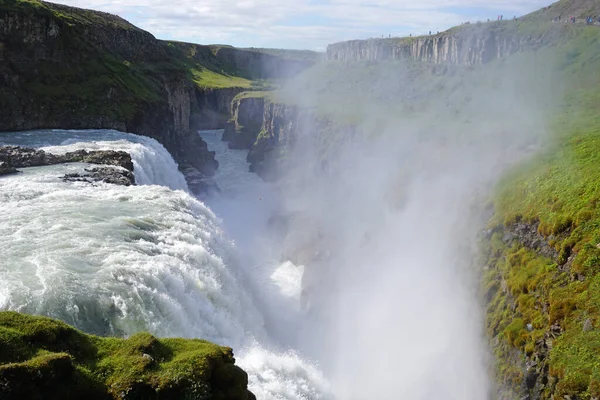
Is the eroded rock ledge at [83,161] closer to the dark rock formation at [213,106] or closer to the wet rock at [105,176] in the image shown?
the wet rock at [105,176]

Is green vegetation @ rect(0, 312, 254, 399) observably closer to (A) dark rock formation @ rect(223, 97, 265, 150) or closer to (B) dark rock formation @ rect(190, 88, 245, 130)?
(A) dark rock formation @ rect(223, 97, 265, 150)

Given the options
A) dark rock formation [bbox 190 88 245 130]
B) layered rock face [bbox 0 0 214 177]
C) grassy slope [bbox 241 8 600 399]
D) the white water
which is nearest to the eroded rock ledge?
the white water

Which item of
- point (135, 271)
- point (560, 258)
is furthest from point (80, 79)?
point (560, 258)

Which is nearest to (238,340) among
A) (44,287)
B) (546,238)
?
(44,287)

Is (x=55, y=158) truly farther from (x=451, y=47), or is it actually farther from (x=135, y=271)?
(x=451, y=47)

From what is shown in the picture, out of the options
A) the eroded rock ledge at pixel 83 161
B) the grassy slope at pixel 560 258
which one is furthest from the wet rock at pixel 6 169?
the grassy slope at pixel 560 258

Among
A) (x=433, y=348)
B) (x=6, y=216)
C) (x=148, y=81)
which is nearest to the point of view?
(x=6, y=216)

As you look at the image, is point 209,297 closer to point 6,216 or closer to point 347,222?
point 6,216
